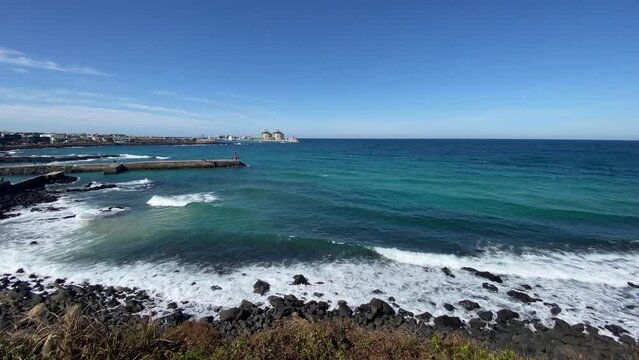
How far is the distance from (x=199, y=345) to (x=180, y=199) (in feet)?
82.5

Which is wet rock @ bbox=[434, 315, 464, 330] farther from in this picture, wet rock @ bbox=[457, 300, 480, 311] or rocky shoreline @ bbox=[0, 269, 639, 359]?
wet rock @ bbox=[457, 300, 480, 311]

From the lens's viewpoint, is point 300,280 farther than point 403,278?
No

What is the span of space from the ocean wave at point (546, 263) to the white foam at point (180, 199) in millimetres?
18109

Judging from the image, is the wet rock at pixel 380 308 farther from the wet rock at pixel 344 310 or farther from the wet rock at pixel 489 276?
the wet rock at pixel 489 276

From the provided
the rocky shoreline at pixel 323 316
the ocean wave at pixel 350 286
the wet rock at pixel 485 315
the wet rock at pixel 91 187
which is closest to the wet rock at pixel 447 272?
the ocean wave at pixel 350 286

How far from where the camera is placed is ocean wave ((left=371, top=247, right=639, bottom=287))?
14084 millimetres

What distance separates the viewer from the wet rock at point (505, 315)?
36.0 feet

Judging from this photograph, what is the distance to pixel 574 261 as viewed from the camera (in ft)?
50.9

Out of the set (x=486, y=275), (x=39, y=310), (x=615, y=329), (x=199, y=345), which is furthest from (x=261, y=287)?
(x=615, y=329)

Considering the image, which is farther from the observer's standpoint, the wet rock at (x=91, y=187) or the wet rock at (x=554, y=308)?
the wet rock at (x=91, y=187)

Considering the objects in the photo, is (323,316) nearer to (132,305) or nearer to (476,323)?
(476,323)

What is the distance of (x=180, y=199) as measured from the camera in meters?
29.5

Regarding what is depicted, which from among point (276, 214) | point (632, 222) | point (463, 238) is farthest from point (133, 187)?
point (632, 222)

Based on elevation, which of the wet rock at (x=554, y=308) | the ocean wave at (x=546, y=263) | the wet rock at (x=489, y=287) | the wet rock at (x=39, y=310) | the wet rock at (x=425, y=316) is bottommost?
the wet rock at (x=425, y=316)
